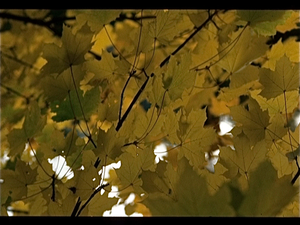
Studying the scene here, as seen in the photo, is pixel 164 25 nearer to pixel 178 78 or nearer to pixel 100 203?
pixel 178 78

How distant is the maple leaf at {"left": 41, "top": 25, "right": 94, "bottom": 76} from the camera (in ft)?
1.47

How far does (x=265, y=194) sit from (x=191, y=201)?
6 centimetres

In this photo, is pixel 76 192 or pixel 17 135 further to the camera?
pixel 17 135

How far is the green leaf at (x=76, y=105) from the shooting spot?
1.53 feet

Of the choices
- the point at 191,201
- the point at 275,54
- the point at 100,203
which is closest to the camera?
the point at 191,201

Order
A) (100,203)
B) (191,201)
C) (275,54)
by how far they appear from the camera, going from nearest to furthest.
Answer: (191,201), (100,203), (275,54)

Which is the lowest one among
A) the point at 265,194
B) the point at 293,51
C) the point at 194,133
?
the point at 265,194

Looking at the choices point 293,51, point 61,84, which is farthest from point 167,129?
point 293,51

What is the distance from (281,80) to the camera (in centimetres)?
45
